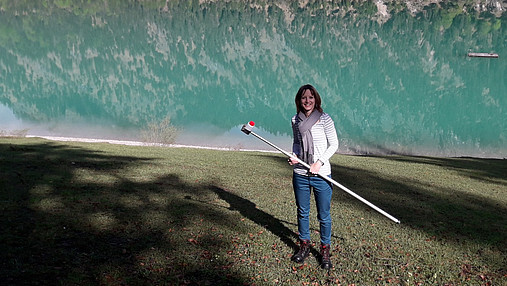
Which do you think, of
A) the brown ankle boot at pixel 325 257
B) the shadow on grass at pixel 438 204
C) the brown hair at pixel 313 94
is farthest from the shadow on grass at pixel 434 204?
the brown hair at pixel 313 94

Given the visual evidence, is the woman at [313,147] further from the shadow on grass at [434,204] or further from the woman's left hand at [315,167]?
the shadow on grass at [434,204]

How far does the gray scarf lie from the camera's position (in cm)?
764

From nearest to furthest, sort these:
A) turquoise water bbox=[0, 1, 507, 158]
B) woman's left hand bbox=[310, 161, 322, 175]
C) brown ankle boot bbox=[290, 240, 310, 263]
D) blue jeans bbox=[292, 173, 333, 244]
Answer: woman's left hand bbox=[310, 161, 322, 175], blue jeans bbox=[292, 173, 333, 244], brown ankle boot bbox=[290, 240, 310, 263], turquoise water bbox=[0, 1, 507, 158]

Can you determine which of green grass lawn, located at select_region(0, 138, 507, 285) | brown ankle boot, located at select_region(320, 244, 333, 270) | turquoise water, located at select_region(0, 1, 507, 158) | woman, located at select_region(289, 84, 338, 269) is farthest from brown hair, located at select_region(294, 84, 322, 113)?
turquoise water, located at select_region(0, 1, 507, 158)

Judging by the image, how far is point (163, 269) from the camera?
313 inches

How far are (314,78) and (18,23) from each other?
12459cm

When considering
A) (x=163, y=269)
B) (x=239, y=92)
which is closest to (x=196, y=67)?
(x=239, y=92)

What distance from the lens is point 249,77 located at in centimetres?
11850

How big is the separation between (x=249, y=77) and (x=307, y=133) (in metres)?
112

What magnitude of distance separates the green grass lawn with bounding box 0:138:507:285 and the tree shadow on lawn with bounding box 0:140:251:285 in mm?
32

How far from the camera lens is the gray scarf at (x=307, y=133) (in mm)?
7637

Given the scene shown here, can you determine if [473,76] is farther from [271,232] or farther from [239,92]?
[271,232]

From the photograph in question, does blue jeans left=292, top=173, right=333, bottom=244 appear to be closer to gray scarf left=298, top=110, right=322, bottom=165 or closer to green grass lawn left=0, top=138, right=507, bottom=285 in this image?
gray scarf left=298, top=110, right=322, bottom=165

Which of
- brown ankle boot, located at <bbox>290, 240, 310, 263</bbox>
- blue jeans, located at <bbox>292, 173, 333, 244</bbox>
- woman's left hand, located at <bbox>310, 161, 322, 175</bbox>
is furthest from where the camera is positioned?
brown ankle boot, located at <bbox>290, 240, 310, 263</bbox>
